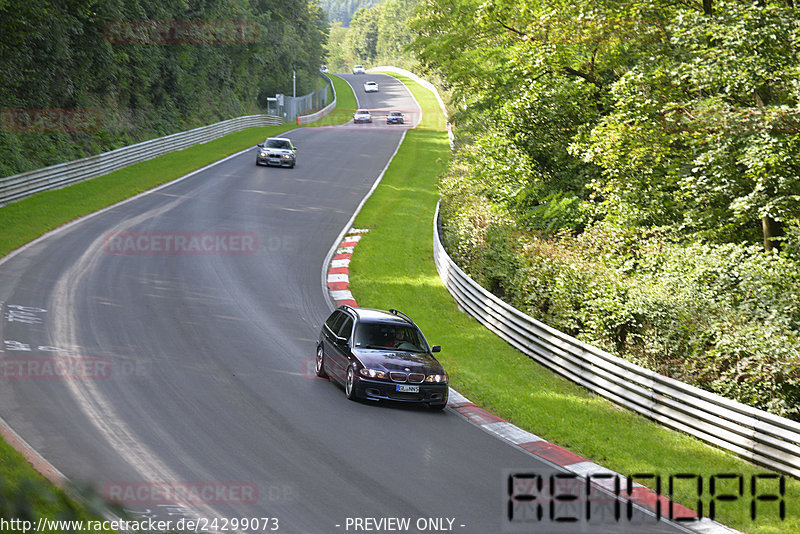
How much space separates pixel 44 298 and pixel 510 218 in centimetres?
1361

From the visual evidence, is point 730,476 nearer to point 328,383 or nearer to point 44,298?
point 328,383

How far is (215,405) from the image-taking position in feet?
39.9

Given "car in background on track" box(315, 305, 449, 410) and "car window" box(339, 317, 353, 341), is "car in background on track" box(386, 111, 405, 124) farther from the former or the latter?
"car window" box(339, 317, 353, 341)

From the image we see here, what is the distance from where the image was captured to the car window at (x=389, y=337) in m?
14.1

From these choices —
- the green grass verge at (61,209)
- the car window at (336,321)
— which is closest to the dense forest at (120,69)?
the green grass verge at (61,209)

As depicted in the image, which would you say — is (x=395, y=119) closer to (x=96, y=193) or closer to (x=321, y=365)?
(x=96, y=193)

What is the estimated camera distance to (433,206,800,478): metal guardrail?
11.0m

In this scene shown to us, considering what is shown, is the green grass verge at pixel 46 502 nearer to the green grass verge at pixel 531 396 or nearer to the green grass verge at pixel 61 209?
the green grass verge at pixel 61 209

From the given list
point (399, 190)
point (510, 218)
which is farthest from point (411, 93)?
point (510, 218)

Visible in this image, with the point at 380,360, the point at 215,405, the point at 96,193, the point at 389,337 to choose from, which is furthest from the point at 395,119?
the point at 215,405

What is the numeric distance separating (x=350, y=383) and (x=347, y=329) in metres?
1.48

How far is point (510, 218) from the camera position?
2427 centimetres

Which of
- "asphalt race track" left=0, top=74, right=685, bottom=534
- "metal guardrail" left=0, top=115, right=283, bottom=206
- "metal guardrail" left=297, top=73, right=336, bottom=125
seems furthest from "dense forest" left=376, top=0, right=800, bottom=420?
"metal guardrail" left=297, top=73, right=336, bottom=125

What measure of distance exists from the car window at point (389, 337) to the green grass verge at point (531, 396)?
4.18 ft
